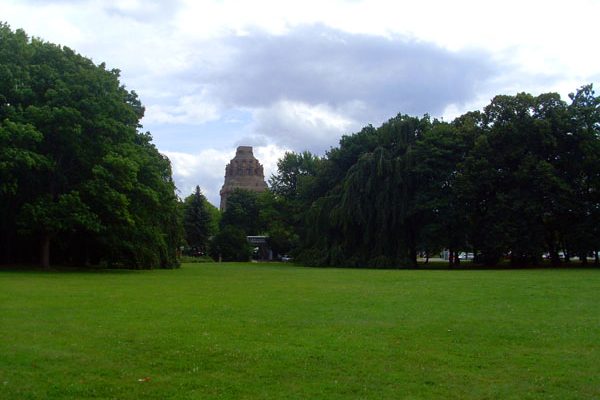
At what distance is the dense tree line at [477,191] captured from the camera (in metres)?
46.2

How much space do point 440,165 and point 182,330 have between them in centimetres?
4321

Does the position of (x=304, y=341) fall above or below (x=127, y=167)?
below

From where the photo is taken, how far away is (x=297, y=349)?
9914 millimetres

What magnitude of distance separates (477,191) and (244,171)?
377ft

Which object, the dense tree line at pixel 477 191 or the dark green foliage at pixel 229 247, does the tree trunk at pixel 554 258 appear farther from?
the dark green foliage at pixel 229 247

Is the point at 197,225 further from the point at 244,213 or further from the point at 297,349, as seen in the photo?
the point at 297,349

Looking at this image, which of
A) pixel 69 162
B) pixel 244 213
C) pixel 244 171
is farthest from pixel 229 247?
pixel 244 171

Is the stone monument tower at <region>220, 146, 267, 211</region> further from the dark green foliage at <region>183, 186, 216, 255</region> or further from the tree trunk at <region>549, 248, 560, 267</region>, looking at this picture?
the tree trunk at <region>549, 248, 560, 267</region>

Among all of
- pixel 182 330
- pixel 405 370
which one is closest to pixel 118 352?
pixel 182 330

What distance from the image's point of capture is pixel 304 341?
10.6 meters

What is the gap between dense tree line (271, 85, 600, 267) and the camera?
46.2 metres

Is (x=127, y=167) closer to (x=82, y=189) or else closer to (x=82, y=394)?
(x=82, y=189)

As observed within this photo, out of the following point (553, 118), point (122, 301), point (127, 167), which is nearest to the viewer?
point (122, 301)

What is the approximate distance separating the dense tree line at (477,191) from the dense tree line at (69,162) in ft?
66.4
